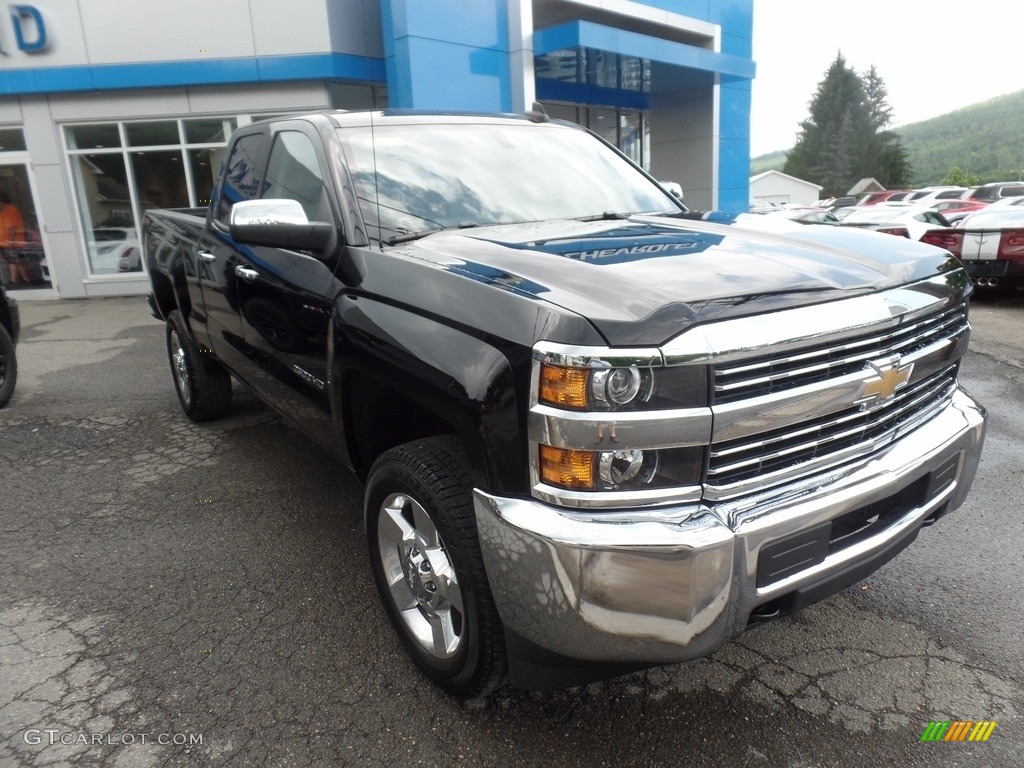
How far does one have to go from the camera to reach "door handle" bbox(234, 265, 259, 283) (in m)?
3.46

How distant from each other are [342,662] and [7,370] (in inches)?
198

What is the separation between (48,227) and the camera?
503 inches

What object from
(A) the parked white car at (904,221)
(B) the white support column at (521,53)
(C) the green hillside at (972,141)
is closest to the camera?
(A) the parked white car at (904,221)

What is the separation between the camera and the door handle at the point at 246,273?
11.3 ft

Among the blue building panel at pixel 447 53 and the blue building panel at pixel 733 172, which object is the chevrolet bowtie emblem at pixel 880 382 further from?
the blue building panel at pixel 733 172

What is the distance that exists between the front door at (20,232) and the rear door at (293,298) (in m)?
11.5

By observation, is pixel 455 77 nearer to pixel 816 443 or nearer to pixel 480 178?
pixel 480 178

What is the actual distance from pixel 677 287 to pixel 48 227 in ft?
45.3

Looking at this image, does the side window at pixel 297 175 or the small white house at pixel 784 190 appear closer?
the side window at pixel 297 175

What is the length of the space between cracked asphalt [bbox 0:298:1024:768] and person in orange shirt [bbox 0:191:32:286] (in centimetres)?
1051

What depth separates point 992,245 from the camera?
9820 mm

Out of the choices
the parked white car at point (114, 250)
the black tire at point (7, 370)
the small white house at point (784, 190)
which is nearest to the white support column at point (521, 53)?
the parked white car at point (114, 250)

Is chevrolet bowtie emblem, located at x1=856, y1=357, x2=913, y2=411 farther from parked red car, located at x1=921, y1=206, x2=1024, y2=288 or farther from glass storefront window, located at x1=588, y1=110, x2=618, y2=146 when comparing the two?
glass storefront window, located at x1=588, y1=110, x2=618, y2=146

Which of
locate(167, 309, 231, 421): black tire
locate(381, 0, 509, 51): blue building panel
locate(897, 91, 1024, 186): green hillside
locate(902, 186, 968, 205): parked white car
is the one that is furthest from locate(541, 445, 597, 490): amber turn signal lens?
locate(897, 91, 1024, 186): green hillside
